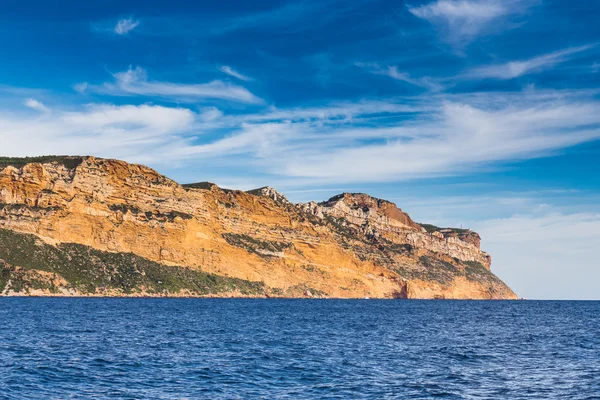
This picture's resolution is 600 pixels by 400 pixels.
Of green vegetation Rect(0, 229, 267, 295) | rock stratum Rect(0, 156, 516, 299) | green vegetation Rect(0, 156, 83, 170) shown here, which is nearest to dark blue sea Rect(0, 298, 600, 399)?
green vegetation Rect(0, 229, 267, 295)

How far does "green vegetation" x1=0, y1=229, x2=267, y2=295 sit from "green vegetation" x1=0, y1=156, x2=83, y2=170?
3018 centimetres

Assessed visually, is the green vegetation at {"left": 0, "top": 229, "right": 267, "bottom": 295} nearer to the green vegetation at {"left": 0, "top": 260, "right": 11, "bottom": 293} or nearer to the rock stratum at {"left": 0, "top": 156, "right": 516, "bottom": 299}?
the green vegetation at {"left": 0, "top": 260, "right": 11, "bottom": 293}

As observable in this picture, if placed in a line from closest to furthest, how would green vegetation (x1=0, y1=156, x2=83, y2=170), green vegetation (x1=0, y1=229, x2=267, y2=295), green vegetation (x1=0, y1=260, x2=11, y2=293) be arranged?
green vegetation (x1=0, y1=260, x2=11, y2=293)
green vegetation (x1=0, y1=229, x2=267, y2=295)
green vegetation (x1=0, y1=156, x2=83, y2=170)

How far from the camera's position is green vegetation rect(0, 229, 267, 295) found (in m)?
→ 126

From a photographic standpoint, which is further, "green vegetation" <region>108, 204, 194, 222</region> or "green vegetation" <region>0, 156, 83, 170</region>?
"green vegetation" <region>108, 204, 194, 222</region>

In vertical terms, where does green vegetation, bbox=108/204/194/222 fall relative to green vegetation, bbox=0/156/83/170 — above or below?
below

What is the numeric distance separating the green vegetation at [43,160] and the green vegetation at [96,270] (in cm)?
3018

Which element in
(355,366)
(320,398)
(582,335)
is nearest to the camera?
(320,398)

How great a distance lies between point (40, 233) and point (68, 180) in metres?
21.1

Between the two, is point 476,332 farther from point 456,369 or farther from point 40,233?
point 40,233

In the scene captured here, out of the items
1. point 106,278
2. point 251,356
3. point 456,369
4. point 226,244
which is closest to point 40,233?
point 106,278

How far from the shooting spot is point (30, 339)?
1917 inches

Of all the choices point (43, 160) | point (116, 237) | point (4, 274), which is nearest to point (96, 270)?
point (116, 237)

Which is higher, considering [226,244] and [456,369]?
[226,244]
